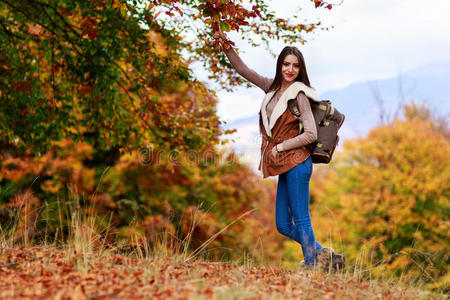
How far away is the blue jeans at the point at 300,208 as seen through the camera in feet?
A: 12.4

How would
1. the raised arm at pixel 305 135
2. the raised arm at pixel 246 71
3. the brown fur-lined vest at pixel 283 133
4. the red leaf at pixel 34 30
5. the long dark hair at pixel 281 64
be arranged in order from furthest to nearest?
the red leaf at pixel 34 30 < the raised arm at pixel 246 71 < the long dark hair at pixel 281 64 < the brown fur-lined vest at pixel 283 133 < the raised arm at pixel 305 135

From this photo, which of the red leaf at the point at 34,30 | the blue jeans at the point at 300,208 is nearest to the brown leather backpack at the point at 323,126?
the blue jeans at the point at 300,208

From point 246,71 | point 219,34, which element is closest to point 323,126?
point 246,71

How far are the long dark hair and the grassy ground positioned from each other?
1588 millimetres

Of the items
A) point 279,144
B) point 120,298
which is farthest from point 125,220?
point 120,298

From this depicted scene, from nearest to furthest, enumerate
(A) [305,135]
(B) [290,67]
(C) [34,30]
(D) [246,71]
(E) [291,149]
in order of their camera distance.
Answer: (A) [305,135] < (E) [291,149] < (B) [290,67] < (D) [246,71] < (C) [34,30]

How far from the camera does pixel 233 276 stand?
3371 millimetres

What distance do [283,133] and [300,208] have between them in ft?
2.09

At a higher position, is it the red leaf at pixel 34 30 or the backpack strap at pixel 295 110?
the red leaf at pixel 34 30

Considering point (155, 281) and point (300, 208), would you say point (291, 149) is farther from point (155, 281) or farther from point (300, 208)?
point (155, 281)

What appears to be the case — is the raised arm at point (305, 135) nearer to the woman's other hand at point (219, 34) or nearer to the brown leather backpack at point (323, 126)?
the brown leather backpack at point (323, 126)

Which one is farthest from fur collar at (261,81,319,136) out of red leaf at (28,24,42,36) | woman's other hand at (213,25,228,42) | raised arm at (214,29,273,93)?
red leaf at (28,24,42,36)

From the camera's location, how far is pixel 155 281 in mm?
2879

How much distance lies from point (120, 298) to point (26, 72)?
5.19 meters
